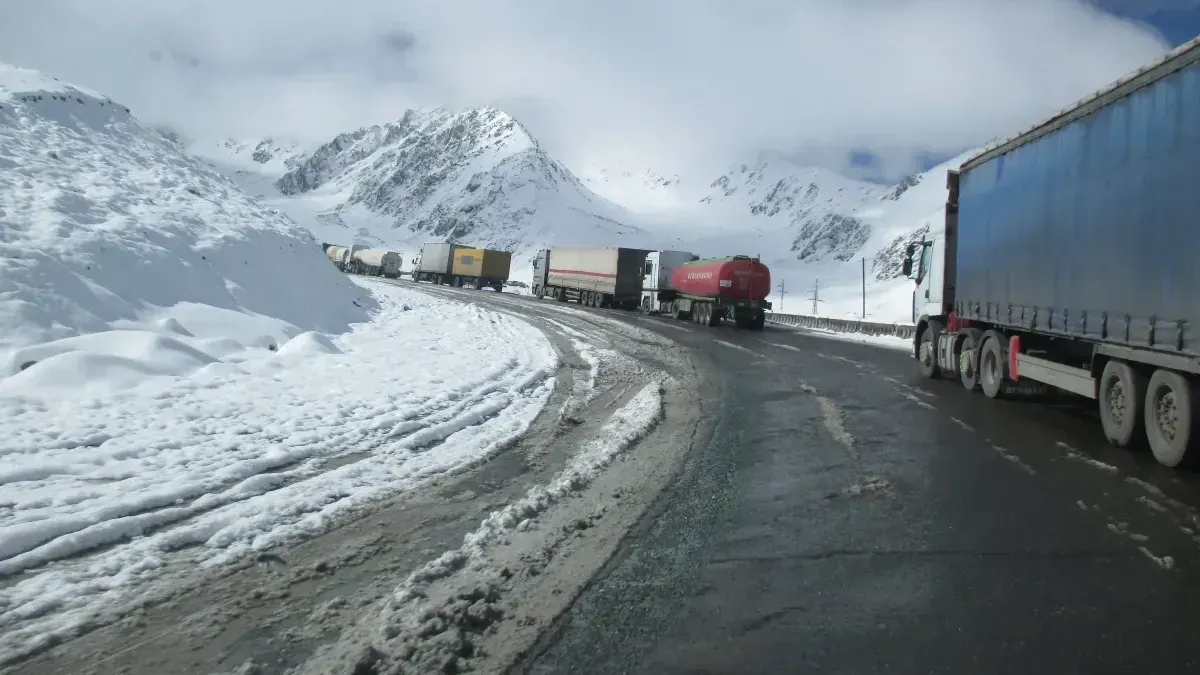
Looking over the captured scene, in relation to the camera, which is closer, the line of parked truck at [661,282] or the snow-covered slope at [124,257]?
the snow-covered slope at [124,257]

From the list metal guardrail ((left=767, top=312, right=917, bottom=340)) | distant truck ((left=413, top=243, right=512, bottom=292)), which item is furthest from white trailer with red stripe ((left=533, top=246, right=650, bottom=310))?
distant truck ((left=413, top=243, right=512, bottom=292))

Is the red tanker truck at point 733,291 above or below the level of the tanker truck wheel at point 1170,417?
above

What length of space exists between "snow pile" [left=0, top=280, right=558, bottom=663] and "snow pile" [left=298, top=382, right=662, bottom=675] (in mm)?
1151

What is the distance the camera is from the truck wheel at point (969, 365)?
1281 centimetres

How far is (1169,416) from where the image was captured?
741 centimetres

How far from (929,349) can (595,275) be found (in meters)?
28.9

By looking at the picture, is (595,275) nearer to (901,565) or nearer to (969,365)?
(969,365)

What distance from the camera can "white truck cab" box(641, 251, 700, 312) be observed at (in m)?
37.2

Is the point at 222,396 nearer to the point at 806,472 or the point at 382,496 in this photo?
the point at 382,496

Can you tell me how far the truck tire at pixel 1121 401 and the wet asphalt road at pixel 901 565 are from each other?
0.27 metres

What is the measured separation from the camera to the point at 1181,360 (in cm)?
697

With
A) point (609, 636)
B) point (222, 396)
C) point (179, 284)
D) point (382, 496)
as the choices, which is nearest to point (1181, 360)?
point (609, 636)

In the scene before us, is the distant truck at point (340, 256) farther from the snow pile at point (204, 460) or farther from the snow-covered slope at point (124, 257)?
the snow pile at point (204, 460)

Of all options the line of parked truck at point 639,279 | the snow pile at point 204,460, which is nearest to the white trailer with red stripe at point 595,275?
the line of parked truck at point 639,279
